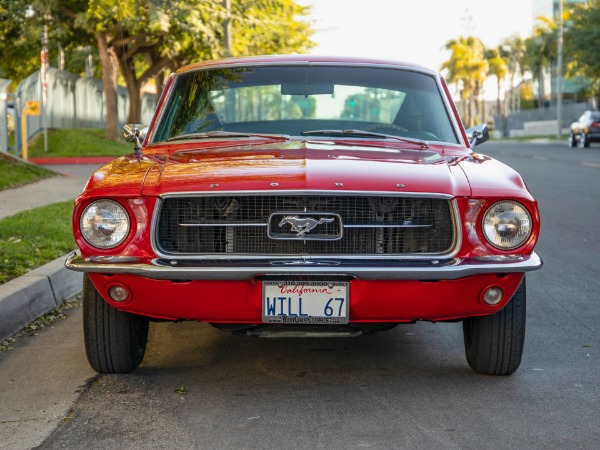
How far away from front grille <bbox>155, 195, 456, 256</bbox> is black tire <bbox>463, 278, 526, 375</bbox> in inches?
20.6

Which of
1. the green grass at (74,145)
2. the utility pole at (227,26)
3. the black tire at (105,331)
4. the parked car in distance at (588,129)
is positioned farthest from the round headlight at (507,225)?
the parked car in distance at (588,129)

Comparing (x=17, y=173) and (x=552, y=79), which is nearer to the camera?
(x=17, y=173)

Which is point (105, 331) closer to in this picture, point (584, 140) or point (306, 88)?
point (306, 88)

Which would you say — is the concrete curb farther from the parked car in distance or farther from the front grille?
the parked car in distance

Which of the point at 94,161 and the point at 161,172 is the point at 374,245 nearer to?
the point at 161,172

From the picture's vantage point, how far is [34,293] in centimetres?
696

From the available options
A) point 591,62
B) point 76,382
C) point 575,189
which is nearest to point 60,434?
point 76,382

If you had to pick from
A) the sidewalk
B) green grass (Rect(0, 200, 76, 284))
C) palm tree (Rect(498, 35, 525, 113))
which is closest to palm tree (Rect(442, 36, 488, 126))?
palm tree (Rect(498, 35, 525, 113))

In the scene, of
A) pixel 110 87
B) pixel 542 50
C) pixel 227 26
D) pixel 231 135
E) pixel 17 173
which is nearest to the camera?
pixel 231 135

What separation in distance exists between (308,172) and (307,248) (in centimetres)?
34

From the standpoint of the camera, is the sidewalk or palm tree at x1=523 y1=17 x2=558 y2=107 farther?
palm tree at x1=523 y1=17 x2=558 y2=107

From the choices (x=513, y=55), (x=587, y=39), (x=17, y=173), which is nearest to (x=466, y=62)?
(x=513, y=55)

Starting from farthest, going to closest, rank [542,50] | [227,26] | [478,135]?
[542,50] → [227,26] → [478,135]

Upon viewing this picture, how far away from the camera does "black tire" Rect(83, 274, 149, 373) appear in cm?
503
